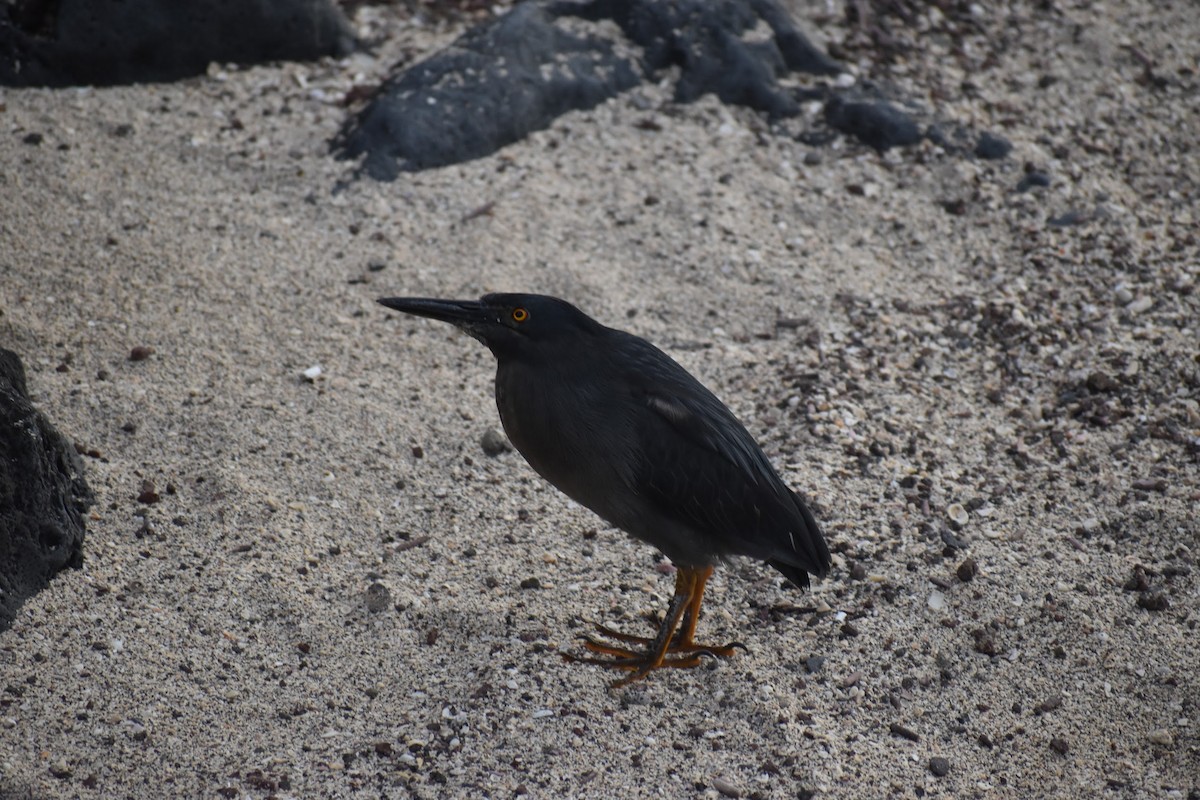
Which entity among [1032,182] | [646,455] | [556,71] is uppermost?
[556,71]

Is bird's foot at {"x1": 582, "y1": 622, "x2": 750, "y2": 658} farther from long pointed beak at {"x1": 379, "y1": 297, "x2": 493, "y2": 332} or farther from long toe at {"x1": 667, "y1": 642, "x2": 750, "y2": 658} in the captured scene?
long pointed beak at {"x1": 379, "y1": 297, "x2": 493, "y2": 332}

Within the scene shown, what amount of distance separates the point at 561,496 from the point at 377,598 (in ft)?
2.96

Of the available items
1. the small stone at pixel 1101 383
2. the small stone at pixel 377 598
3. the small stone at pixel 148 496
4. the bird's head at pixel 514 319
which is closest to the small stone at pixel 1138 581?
the small stone at pixel 1101 383

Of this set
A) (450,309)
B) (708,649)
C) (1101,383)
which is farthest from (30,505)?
(1101,383)

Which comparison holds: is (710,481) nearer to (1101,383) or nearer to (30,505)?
(30,505)

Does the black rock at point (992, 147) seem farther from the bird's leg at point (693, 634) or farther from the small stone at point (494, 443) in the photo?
the bird's leg at point (693, 634)

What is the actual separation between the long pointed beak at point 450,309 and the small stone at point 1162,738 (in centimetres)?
248

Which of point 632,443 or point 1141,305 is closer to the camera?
point 632,443

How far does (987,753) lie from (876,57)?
177 inches

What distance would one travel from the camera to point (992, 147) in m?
6.24

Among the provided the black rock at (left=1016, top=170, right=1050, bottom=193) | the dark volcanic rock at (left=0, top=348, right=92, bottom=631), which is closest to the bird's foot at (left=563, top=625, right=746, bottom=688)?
the dark volcanic rock at (left=0, top=348, right=92, bottom=631)

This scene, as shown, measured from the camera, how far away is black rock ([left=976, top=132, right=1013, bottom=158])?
6.24 m

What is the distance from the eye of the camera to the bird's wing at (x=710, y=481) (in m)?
3.59

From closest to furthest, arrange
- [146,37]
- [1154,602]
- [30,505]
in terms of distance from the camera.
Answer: [30,505] < [1154,602] < [146,37]
